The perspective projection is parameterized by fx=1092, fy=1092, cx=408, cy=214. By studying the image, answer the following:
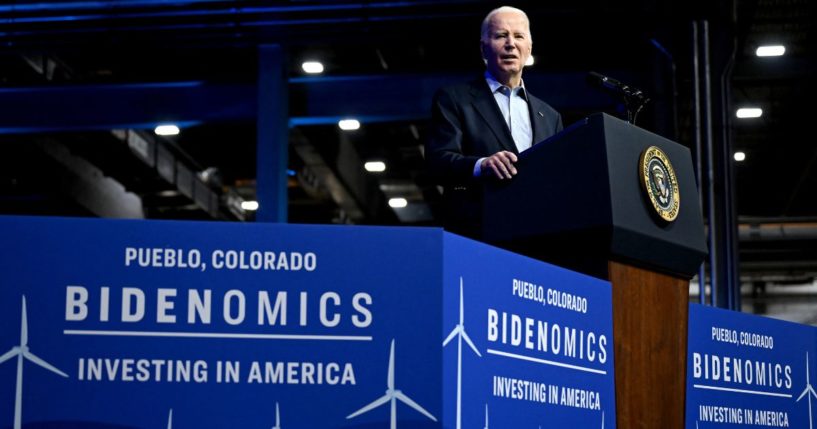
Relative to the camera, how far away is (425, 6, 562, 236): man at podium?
229 centimetres

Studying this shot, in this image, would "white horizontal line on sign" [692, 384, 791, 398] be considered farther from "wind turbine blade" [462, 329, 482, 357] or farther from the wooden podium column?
"wind turbine blade" [462, 329, 482, 357]

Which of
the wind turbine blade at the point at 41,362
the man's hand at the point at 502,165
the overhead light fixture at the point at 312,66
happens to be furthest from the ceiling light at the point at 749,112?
the wind turbine blade at the point at 41,362

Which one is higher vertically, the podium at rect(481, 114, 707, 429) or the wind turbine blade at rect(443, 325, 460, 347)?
the podium at rect(481, 114, 707, 429)

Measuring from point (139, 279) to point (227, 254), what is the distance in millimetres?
126

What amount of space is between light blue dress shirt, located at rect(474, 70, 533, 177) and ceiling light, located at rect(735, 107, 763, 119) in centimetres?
1041

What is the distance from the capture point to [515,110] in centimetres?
248

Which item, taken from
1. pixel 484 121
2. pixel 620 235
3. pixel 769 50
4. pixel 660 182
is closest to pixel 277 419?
pixel 620 235

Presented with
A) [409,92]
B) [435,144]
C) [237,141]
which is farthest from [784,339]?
[237,141]

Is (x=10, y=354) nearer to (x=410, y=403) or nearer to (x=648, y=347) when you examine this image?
(x=410, y=403)

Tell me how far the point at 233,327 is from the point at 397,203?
1495 cm

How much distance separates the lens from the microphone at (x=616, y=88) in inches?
87.7

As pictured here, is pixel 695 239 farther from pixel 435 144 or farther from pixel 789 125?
pixel 789 125

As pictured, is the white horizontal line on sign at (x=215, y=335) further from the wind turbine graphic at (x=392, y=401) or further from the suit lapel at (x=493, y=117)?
the suit lapel at (x=493, y=117)

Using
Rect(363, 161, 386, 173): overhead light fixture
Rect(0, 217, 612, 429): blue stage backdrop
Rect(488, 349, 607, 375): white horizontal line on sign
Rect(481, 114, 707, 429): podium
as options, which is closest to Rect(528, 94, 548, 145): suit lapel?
Rect(481, 114, 707, 429): podium
